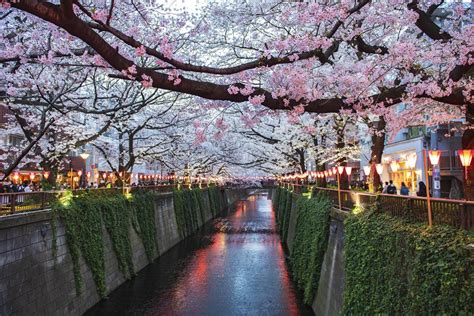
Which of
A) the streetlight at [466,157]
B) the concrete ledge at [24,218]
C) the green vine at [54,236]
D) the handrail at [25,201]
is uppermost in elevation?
the streetlight at [466,157]

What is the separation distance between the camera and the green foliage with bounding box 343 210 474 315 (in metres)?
5.93

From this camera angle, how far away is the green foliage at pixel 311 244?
A: 656 inches

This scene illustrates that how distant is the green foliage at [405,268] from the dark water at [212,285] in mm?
7854

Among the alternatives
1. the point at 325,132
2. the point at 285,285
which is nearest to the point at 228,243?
Answer: the point at 325,132

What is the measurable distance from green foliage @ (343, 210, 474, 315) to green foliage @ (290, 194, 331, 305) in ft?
17.0

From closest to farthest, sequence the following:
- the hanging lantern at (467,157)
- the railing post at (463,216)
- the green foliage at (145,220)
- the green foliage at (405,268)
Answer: the green foliage at (405,268)
the railing post at (463,216)
the hanging lantern at (467,157)
the green foliage at (145,220)

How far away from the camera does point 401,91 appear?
1123 centimetres

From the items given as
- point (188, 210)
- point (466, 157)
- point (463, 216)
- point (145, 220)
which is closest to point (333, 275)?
point (466, 157)

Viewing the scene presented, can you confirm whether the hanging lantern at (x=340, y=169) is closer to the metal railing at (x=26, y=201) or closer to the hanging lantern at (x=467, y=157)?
the hanging lantern at (x=467, y=157)

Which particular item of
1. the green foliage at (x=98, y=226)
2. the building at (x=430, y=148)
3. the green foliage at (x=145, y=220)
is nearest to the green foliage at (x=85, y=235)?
the green foliage at (x=98, y=226)

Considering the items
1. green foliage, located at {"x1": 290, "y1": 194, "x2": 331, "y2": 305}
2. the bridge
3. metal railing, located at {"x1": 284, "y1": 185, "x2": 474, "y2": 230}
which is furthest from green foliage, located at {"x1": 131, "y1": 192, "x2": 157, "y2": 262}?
metal railing, located at {"x1": 284, "y1": 185, "x2": 474, "y2": 230}

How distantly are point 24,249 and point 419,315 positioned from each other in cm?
1071

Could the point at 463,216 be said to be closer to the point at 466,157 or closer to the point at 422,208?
the point at 422,208

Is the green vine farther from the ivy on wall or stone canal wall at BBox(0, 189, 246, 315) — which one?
the ivy on wall
